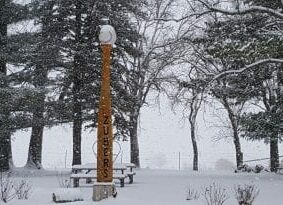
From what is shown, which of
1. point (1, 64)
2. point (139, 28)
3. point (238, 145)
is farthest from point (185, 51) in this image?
point (1, 64)

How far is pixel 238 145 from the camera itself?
110ft

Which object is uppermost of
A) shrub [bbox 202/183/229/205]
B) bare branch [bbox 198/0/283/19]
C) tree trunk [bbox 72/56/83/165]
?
bare branch [bbox 198/0/283/19]

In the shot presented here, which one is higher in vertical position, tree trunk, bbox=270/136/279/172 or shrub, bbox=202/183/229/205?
tree trunk, bbox=270/136/279/172

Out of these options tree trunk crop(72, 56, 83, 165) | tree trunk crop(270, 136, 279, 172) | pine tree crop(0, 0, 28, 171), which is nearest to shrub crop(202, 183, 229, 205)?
tree trunk crop(72, 56, 83, 165)

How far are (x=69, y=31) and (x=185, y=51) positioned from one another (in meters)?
12.3

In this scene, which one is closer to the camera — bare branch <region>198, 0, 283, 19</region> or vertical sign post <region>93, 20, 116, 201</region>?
vertical sign post <region>93, 20, 116, 201</region>

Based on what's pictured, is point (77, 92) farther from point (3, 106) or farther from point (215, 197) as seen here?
point (215, 197)

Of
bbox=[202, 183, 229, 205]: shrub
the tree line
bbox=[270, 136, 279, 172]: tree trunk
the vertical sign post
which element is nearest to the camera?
bbox=[202, 183, 229, 205]: shrub

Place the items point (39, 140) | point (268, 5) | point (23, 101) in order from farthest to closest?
1. point (39, 140)
2. point (23, 101)
3. point (268, 5)

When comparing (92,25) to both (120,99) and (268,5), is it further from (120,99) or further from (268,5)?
(268,5)

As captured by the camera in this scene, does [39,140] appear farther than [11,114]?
Yes

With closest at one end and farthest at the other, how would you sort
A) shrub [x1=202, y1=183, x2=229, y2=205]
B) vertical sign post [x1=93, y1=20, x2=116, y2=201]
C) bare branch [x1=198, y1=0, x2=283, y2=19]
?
shrub [x1=202, y1=183, x2=229, y2=205] < vertical sign post [x1=93, y1=20, x2=116, y2=201] < bare branch [x1=198, y1=0, x2=283, y2=19]

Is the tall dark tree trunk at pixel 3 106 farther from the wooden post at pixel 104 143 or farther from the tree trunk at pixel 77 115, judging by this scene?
the wooden post at pixel 104 143

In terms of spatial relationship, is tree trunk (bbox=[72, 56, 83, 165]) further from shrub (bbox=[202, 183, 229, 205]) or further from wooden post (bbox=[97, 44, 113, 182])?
wooden post (bbox=[97, 44, 113, 182])
